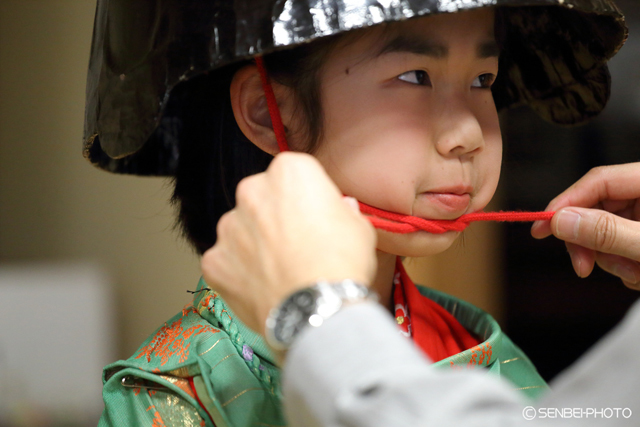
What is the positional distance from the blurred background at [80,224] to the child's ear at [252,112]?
678mm

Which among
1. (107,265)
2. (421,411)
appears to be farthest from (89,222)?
(421,411)

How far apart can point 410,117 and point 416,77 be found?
0.16 feet

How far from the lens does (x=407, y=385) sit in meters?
0.33

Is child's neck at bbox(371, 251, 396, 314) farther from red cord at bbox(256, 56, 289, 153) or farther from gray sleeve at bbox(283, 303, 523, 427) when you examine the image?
gray sleeve at bbox(283, 303, 523, 427)

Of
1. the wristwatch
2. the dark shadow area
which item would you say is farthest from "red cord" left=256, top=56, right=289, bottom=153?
the dark shadow area

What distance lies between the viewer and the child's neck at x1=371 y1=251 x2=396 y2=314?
82 centimetres

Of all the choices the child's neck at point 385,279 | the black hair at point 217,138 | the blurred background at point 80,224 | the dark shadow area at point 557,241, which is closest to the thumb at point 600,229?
the child's neck at point 385,279

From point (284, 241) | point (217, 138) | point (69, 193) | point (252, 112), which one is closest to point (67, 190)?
point (69, 193)

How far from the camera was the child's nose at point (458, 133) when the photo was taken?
2.09 ft

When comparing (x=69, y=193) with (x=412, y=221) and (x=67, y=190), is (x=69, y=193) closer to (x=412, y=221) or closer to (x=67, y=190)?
(x=67, y=190)

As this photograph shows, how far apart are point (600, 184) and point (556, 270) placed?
0.82m

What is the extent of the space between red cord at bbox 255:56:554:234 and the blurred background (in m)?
0.67

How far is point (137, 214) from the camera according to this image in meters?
1.45

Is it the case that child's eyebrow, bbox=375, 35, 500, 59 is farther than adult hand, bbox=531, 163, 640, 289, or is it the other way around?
adult hand, bbox=531, 163, 640, 289
